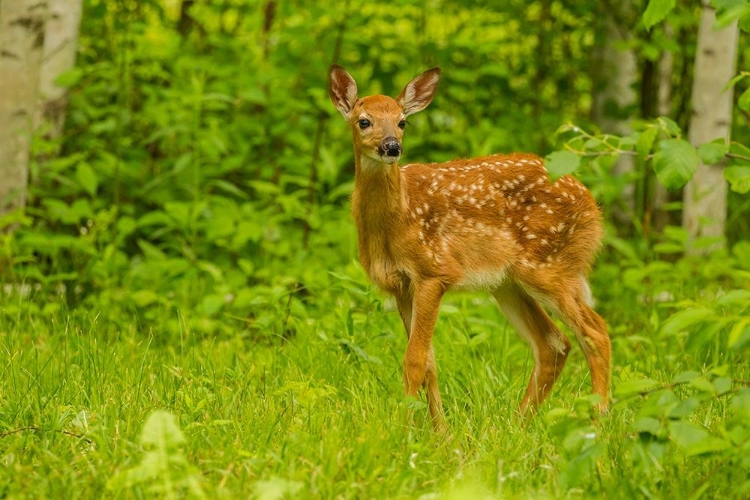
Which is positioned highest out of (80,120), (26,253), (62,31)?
(62,31)

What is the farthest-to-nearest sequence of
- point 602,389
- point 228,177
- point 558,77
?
point 558,77
point 228,177
point 602,389

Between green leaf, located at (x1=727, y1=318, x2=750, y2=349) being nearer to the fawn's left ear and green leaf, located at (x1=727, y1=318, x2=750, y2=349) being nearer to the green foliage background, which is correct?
the green foliage background

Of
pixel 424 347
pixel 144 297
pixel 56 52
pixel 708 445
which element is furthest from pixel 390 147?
pixel 56 52

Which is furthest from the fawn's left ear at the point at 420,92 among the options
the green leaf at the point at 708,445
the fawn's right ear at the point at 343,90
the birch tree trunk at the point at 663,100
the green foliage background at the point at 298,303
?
the birch tree trunk at the point at 663,100

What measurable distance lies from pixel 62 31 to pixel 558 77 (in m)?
4.78

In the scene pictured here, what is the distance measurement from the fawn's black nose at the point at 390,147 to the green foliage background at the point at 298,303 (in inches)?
29.1

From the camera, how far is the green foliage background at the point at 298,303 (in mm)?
3586

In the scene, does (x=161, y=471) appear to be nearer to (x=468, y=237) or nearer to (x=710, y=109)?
(x=468, y=237)

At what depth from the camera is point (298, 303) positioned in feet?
19.2

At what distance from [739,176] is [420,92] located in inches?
82.1

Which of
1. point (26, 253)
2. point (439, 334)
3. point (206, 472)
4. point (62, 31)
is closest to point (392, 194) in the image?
point (439, 334)

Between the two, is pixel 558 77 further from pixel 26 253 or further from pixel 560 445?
pixel 560 445

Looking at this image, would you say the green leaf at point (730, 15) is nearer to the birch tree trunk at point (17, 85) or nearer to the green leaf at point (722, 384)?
the green leaf at point (722, 384)

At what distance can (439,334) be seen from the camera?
5.84 m
